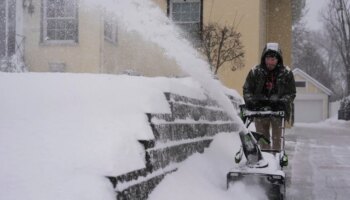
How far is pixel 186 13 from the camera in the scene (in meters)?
16.3

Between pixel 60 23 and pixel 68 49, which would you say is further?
pixel 60 23

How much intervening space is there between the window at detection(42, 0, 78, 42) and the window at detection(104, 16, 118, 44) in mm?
780

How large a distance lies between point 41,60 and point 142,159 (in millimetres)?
10053

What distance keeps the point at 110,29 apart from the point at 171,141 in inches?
373

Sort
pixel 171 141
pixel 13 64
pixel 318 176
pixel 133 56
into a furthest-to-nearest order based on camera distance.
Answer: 1. pixel 133 56
2. pixel 13 64
3. pixel 318 176
4. pixel 171 141

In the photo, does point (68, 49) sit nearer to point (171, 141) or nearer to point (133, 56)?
point (133, 56)

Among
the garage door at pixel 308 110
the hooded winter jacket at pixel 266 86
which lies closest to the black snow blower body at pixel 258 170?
the hooded winter jacket at pixel 266 86

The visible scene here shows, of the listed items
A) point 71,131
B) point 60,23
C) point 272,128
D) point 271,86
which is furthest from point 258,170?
point 60,23

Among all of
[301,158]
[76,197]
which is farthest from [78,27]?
[76,197]

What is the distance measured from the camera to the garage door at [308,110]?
1778 inches

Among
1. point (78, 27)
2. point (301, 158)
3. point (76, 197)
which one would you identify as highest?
point (78, 27)

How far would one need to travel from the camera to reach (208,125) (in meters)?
7.66

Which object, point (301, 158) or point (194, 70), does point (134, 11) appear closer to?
point (301, 158)

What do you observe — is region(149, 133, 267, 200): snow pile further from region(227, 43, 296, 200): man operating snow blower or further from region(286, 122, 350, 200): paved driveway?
region(286, 122, 350, 200): paved driveway
